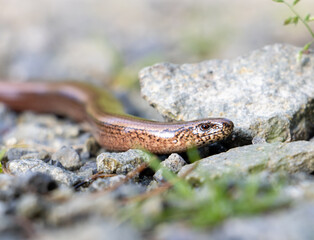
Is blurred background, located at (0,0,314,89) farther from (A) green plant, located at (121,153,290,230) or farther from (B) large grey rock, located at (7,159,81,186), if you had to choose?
(A) green plant, located at (121,153,290,230)

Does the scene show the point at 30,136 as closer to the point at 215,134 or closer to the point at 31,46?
the point at 215,134

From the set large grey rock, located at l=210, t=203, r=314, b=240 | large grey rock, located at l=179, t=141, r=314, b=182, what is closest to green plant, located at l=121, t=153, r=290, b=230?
large grey rock, located at l=210, t=203, r=314, b=240

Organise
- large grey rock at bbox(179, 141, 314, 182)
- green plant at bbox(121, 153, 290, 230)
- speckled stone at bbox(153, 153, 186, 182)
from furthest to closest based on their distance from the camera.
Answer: speckled stone at bbox(153, 153, 186, 182)
large grey rock at bbox(179, 141, 314, 182)
green plant at bbox(121, 153, 290, 230)

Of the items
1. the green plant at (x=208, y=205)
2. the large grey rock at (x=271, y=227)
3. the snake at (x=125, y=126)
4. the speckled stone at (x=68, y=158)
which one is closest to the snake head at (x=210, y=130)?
the snake at (x=125, y=126)

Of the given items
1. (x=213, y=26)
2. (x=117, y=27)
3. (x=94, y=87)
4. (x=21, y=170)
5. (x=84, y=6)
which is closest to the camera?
(x=21, y=170)

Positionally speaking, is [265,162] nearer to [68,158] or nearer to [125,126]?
[125,126]

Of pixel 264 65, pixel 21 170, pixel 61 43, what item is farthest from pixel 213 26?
pixel 21 170

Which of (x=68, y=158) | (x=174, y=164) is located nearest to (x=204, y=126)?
(x=174, y=164)
